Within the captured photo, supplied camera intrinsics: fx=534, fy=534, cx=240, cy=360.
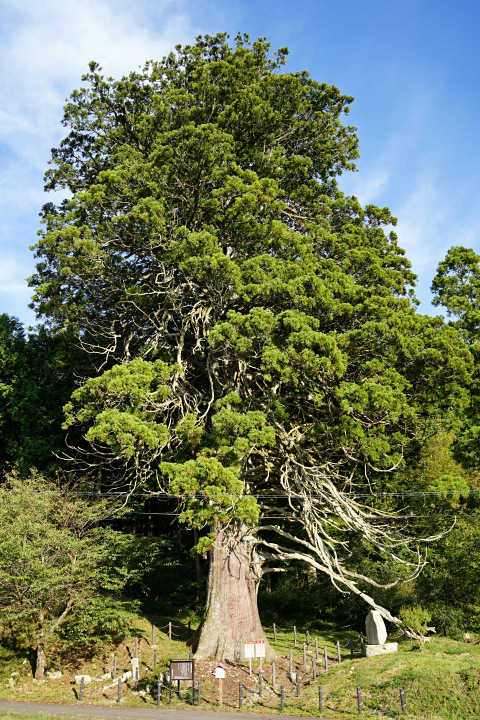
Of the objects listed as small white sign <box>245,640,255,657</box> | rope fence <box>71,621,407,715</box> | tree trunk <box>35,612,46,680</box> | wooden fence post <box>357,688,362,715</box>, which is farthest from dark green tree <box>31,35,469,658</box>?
tree trunk <box>35,612,46,680</box>

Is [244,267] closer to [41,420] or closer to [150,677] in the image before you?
[150,677]

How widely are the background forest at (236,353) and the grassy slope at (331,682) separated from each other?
935 millimetres

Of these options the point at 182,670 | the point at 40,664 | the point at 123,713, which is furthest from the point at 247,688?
the point at 40,664

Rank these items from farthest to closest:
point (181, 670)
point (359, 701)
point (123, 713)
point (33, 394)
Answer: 1. point (33, 394)
2. point (181, 670)
3. point (123, 713)
4. point (359, 701)

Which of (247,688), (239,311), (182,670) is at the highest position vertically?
(239,311)

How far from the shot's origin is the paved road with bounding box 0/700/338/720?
33.8 ft

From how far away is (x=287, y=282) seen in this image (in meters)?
13.5

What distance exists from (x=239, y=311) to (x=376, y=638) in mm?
9409

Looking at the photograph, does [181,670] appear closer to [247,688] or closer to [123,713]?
[123,713]

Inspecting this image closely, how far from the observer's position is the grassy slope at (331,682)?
32.6 ft

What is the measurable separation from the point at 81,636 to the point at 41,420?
32.6 feet

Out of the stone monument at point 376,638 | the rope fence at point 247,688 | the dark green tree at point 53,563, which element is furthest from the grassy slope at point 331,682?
the dark green tree at point 53,563

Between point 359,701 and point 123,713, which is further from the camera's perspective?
point 123,713

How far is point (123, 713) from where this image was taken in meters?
10.8
